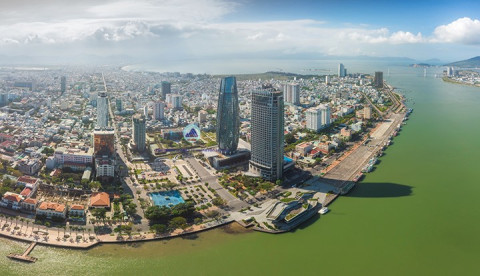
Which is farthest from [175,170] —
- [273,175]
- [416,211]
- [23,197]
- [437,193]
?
[437,193]

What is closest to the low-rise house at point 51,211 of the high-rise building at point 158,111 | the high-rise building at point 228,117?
the high-rise building at point 228,117

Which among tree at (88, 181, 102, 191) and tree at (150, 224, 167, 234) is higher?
tree at (88, 181, 102, 191)

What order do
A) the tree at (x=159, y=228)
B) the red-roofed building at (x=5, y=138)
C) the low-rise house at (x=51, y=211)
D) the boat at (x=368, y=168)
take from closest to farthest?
the tree at (x=159, y=228) → the low-rise house at (x=51, y=211) → the boat at (x=368, y=168) → the red-roofed building at (x=5, y=138)

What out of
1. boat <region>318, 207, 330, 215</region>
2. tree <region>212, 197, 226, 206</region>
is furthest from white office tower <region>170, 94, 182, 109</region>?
boat <region>318, 207, 330, 215</region>

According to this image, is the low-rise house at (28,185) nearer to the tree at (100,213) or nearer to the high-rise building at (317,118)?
the tree at (100,213)

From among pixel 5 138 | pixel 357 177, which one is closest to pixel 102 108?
pixel 5 138

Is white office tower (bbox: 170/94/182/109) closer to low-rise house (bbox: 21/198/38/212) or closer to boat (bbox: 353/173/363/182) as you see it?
boat (bbox: 353/173/363/182)

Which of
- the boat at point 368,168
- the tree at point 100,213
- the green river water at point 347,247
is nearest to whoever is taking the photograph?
the green river water at point 347,247
